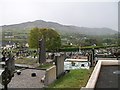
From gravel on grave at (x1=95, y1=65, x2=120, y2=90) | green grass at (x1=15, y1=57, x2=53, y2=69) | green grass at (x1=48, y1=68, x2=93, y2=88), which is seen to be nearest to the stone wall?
green grass at (x1=48, y1=68, x2=93, y2=88)

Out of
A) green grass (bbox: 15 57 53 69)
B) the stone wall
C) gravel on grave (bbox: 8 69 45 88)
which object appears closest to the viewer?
gravel on grave (bbox: 8 69 45 88)

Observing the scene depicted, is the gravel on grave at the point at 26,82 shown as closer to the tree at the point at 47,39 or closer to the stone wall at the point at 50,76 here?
the stone wall at the point at 50,76

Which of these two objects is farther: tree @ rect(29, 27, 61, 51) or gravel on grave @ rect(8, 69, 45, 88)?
tree @ rect(29, 27, 61, 51)

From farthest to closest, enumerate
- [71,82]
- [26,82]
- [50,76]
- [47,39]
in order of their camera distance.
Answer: [47,39] → [50,76] → [71,82] → [26,82]

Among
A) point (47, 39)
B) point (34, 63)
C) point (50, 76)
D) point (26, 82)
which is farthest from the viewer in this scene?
point (47, 39)

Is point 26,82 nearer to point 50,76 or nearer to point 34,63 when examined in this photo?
point 50,76

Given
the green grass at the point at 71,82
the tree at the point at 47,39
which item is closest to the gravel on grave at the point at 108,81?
the green grass at the point at 71,82

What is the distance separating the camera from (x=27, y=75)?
15469mm

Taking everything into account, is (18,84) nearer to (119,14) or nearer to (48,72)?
(48,72)

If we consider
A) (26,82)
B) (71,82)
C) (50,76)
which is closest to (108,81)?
(71,82)

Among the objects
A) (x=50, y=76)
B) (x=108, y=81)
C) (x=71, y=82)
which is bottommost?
(x=71, y=82)

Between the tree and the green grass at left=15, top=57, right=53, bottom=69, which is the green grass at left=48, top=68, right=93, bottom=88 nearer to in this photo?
the green grass at left=15, top=57, right=53, bottom=69

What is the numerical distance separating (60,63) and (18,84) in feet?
14.9

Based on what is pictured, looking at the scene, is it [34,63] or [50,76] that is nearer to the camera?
[50,76]
